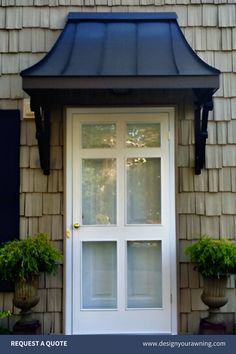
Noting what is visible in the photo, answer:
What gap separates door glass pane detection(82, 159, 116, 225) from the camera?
12.0 ft

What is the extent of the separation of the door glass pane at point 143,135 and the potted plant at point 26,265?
1075mm

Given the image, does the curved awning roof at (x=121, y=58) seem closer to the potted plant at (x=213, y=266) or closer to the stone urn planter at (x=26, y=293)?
the potted plant at (x=213, y=266)

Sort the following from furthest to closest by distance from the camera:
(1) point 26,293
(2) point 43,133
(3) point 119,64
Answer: (2) point 43,133 → (1) point 26,293 → (3) point 119,64

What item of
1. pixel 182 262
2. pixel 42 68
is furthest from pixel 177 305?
pixel 42 68

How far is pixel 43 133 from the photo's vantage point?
136 inches

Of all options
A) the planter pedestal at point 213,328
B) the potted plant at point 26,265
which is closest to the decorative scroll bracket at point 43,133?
the potted plant at point 26,265

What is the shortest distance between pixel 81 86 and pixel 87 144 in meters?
0.77

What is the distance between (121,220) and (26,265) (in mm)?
866

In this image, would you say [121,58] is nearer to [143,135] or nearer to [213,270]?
[143,135]

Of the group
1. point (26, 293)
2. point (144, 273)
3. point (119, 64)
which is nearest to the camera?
point (119, 64)

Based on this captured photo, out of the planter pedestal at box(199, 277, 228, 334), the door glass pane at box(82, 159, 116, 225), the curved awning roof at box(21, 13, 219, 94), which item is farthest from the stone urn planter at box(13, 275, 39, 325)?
the curved awning roof at box(21, 13, 219, 94)

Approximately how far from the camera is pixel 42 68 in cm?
311

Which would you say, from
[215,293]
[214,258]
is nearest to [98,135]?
[214,258]

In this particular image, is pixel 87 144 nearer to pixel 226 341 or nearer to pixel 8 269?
pixel 8 269
